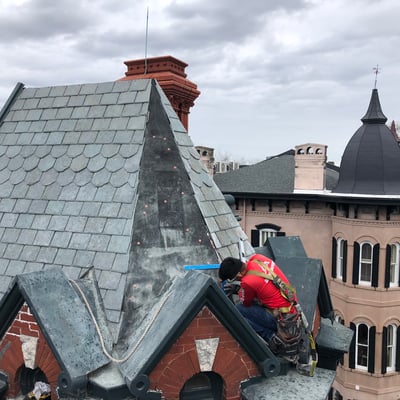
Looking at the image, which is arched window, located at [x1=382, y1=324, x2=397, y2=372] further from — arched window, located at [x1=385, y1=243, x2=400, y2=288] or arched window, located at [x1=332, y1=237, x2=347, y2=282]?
arched window, located at [x1=332, y1=237, x2=347, y2=282]

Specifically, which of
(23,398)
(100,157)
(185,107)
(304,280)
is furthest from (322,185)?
(23,398)

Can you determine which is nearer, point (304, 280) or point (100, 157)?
point (100, 157)

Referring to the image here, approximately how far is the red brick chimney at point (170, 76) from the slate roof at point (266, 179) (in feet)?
44.6

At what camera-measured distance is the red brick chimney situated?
34.4 ft

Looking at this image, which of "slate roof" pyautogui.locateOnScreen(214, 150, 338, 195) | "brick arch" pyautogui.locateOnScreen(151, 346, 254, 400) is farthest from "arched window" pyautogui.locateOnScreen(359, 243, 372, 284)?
"brick arch" pyautogui.locateOnScreen(151, 346, 254, 400)

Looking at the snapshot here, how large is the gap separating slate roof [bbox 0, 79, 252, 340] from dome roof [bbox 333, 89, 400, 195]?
1522 cm

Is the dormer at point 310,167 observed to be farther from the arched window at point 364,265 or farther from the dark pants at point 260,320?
the dark pants at point 260,320

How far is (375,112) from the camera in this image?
21875 mm

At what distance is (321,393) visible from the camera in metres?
5.99

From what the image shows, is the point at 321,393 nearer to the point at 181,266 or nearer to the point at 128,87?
the point at 181,266

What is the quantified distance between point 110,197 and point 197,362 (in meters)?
2.54

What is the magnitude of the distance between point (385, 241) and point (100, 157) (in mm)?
16711

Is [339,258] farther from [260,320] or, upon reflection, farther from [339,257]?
[260,320]

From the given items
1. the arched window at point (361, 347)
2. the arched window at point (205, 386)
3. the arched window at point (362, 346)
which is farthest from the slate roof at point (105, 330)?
the arched window at point (362, 346)
